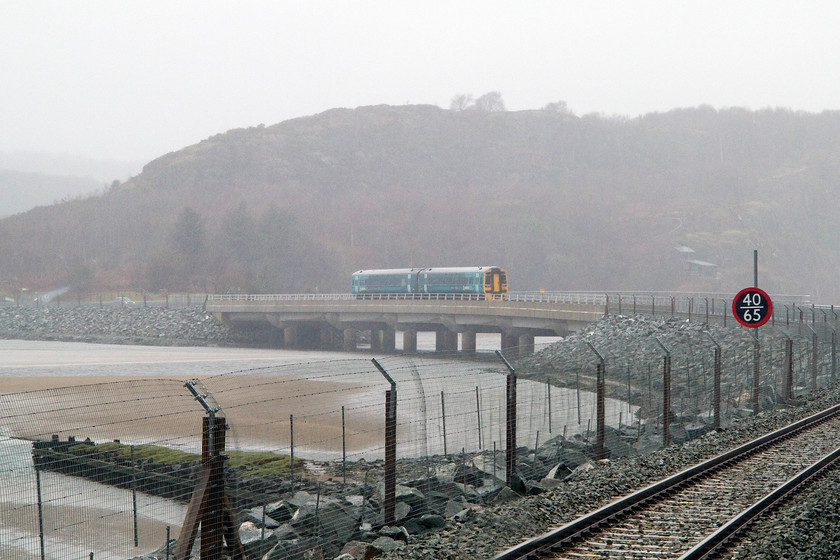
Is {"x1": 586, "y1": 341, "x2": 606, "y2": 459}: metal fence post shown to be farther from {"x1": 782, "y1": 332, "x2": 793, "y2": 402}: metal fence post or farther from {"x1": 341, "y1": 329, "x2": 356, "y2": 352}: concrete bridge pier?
{"x1": 341, "y1": 329, "x2": 356, "y2": 352}: concrete bridge pier

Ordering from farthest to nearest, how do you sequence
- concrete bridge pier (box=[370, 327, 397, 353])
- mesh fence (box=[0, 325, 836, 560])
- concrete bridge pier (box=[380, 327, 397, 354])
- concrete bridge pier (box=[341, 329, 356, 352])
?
concrete bridge pier (box=[341, 329, 356, 352]), concrete bridge pier (box=[380, 327, 397, 354]), concrete bridge pier (box=[370, 327, 397, 353]), mesh fence (box=[0, 325, 836, 560])

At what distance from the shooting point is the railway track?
8.93 metres

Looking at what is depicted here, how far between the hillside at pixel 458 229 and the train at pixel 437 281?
138 feet

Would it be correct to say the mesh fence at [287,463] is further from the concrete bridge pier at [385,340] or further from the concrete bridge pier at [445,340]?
the concrete bridge pier at [385,340]

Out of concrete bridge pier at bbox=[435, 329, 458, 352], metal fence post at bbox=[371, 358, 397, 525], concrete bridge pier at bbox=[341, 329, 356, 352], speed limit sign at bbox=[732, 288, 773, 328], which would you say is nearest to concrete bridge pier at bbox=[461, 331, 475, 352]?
concrete bridge pier at bbox=[435, 329, 458, 352]

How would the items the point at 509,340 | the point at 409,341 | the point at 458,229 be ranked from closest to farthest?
the point at 509,340 → the point at 409,341 → the point at 458,229

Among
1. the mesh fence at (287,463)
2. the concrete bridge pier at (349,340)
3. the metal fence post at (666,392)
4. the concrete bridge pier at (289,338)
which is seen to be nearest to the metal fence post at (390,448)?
the mesh fence at (287,463)

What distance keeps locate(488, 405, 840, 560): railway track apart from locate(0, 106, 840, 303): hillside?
10893 cm

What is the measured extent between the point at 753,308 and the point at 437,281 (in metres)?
56.8

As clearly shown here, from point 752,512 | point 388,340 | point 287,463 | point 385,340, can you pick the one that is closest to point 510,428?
point 752,512

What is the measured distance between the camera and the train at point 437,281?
7306 cm

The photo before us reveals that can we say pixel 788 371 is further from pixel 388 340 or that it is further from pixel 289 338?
pixel 289 338

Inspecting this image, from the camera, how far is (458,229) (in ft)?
536

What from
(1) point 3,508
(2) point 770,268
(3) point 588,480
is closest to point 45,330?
(1) point 3,508
